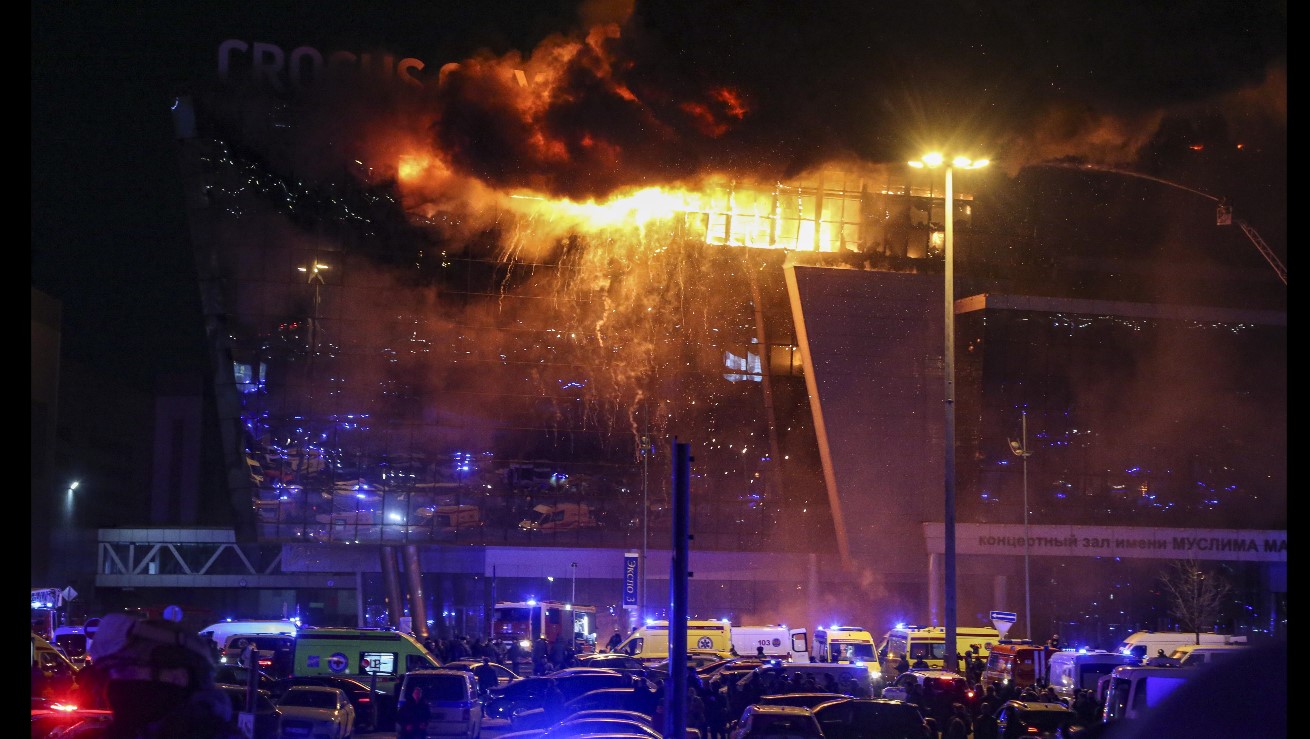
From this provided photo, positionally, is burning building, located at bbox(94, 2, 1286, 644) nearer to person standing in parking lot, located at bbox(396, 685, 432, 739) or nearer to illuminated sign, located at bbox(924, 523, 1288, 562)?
illuminated sign, located at bbox(924, 523, 1288, 562)

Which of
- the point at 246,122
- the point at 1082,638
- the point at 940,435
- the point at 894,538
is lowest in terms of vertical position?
the point at 1082,638

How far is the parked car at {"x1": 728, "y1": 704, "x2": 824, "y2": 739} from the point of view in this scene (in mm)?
18188

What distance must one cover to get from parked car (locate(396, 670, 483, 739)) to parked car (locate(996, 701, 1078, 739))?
396 inches

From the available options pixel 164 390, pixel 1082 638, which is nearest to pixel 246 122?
pixel 1082 638

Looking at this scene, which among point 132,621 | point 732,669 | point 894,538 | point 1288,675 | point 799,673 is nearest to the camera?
point 1288,675

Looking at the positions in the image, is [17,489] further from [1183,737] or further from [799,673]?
[799,673]

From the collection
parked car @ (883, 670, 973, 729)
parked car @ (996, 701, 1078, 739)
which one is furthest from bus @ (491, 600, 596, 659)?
parked car @ (996, 701, 1078, 739)

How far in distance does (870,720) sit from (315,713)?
9931 mm

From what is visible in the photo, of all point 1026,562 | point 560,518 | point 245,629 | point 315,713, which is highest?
point 560,518

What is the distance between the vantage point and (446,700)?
77.8ft

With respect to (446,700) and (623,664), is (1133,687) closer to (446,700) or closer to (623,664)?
(446,700)

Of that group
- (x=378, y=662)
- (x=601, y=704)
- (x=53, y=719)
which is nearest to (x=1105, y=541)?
(x=378, y=662)

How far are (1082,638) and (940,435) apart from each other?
11398 mm

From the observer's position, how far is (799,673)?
26.7m
